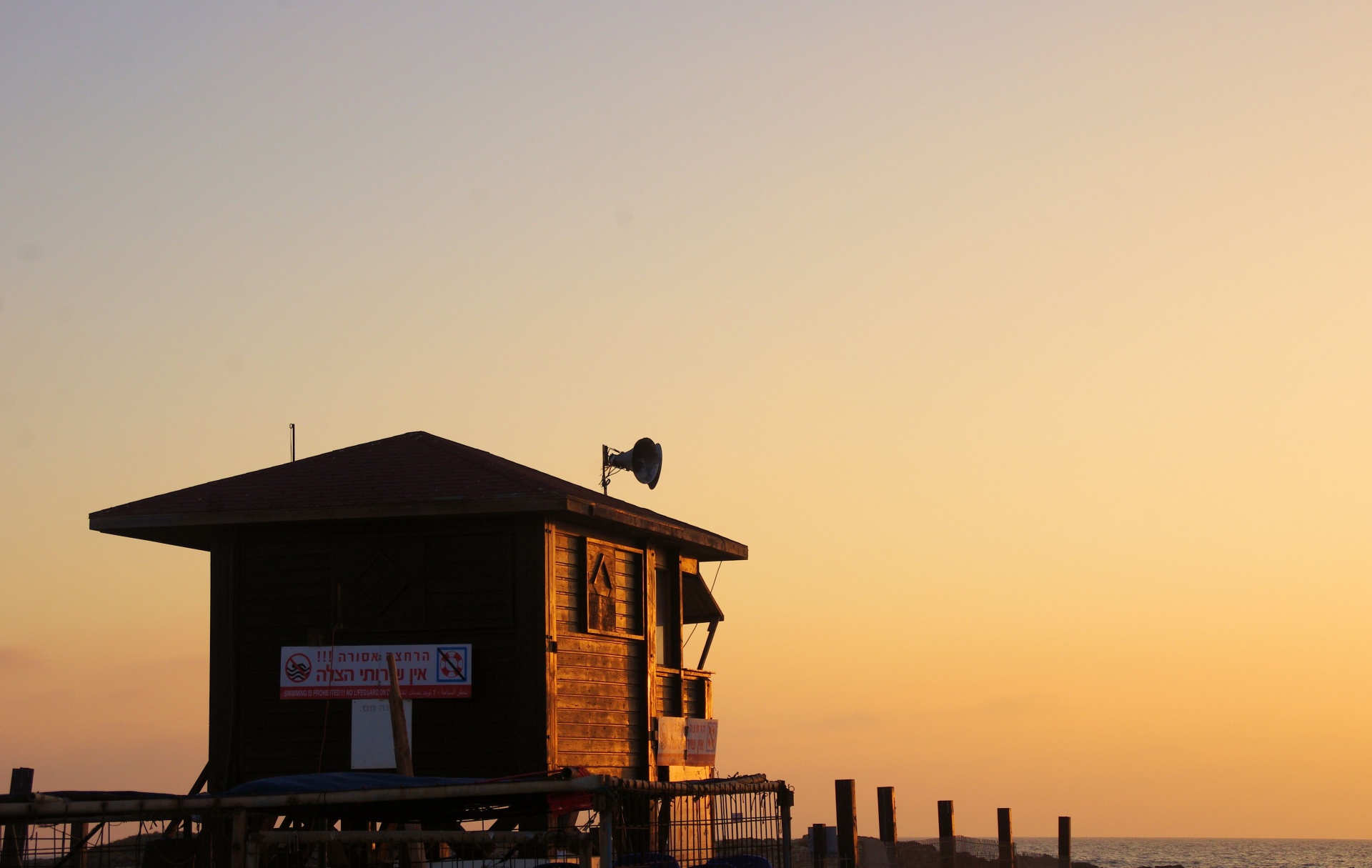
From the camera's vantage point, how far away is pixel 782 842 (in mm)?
19406

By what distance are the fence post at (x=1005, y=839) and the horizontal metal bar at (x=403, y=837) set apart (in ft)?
87.9

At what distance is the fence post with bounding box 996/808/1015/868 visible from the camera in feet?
123

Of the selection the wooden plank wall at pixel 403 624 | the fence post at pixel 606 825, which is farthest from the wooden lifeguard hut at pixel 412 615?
the fence post at pixel 606 825

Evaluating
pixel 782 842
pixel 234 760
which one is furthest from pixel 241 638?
pixel 782 842

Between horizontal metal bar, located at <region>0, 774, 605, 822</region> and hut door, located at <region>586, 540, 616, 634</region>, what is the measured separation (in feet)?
27.5

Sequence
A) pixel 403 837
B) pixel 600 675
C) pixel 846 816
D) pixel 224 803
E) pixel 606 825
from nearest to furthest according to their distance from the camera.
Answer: pixel 403 837, pixel 606 825, pixel 224 803, pixel 600 675, pixel 846 816

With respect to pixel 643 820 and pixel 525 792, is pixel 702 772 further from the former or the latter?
pixel 525 792

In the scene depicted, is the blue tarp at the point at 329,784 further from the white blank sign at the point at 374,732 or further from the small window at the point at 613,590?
the small window at the point at 613,590

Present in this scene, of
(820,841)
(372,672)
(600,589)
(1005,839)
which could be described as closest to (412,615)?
(372,672)

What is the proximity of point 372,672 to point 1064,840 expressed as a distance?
26066 mm

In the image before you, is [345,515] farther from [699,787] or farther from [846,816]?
[846,816]

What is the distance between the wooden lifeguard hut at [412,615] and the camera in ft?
69.1

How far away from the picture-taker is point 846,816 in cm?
3234

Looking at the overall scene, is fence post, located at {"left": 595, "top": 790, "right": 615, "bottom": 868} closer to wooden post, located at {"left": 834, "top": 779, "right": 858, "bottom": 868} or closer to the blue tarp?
the blue tarp
